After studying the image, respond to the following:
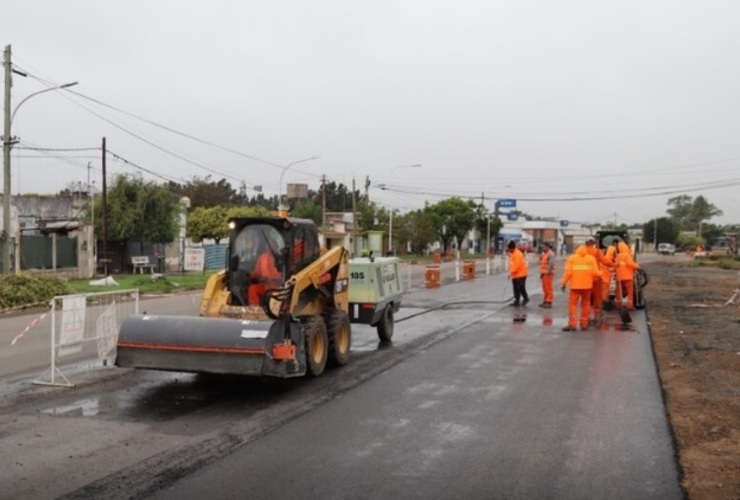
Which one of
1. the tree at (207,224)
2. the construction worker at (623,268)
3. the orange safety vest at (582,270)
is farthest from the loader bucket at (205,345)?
the tree at (207,224)

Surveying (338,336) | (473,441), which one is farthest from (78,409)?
(473,441)

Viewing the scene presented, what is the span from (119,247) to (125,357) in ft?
112

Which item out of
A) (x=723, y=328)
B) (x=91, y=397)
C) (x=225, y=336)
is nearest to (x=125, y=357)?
(x=91, y=397)

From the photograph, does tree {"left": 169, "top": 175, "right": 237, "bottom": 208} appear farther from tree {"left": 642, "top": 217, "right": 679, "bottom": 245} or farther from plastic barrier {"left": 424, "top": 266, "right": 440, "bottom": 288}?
tree {"left": 642, "top": 217, "right": 679, "bottom": 245}

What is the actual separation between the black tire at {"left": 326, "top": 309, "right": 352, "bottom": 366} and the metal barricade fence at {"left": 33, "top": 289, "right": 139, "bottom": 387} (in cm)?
308

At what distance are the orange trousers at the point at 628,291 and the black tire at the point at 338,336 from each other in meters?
8.72

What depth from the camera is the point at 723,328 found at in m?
15.1

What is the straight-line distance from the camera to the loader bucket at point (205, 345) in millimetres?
8195

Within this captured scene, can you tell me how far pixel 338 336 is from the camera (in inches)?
411

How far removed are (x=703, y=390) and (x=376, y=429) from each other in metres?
4.29

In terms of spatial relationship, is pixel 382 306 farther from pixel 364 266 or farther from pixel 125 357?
pixel 125 357

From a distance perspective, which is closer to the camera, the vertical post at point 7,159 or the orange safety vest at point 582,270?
the orange safety vest at point 582,270

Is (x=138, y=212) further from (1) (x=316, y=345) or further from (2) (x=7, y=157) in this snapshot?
(1) (x=316, y=345)

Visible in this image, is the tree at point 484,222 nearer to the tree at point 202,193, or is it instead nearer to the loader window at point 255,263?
the tree at point 202,193
